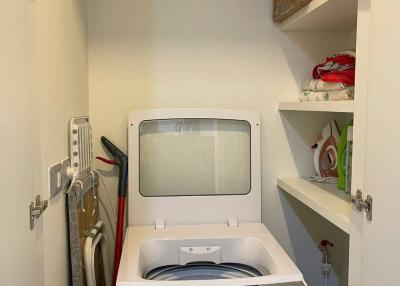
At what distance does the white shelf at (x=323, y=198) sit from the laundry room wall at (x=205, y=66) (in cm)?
15

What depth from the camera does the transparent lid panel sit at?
1.93 meters

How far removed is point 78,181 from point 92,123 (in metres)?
0.52

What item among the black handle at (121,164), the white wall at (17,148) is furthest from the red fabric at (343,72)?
the white wall at (17,148)

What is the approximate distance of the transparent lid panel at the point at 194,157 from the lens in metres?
1.93

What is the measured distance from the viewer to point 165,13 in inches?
78.7

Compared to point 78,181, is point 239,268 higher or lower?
lower

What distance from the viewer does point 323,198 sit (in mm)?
1675

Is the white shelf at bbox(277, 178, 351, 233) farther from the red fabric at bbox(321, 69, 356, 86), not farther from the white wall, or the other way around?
the white wall

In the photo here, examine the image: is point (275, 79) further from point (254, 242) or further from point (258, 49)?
point (254, 242)

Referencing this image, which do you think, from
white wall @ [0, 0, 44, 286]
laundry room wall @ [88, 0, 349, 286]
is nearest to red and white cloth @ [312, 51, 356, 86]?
laundry room wall @ [88, 0, 349, 286]

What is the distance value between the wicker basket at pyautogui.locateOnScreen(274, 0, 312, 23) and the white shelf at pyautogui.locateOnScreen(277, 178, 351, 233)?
819 millimetres

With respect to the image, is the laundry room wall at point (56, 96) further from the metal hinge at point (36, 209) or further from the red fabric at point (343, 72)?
the red fabric at point (343, 72)

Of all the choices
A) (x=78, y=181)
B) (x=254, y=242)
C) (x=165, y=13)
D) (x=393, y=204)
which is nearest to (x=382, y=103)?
(x=393, y=204)

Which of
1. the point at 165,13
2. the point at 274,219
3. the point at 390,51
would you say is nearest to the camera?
the point at 390,51
